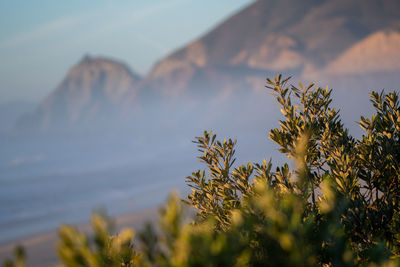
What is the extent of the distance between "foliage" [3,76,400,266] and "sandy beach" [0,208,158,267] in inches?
905

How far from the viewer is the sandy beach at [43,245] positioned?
30.1 meters

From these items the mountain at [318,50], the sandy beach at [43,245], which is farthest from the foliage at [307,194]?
the mountain at [318,50]

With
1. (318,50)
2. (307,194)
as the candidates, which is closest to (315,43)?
(318,50)

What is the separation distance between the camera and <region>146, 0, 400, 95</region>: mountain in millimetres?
133750

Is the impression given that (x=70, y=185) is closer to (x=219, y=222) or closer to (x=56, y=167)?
(x=56, y=167)

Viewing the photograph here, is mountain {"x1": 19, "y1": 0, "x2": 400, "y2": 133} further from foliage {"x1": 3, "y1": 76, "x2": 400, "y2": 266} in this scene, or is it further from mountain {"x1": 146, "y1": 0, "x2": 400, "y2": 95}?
foliage {"x1": 3, "y1": 76, "x2": 400, "y2": 266}

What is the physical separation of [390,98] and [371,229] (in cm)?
162

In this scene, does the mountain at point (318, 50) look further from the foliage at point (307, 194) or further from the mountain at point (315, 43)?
the foliage at point (307, 194)

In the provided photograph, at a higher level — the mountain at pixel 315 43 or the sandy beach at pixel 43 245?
the mountain at pixel 315 43

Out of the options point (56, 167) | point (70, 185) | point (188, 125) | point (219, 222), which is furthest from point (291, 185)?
point (188, 125)

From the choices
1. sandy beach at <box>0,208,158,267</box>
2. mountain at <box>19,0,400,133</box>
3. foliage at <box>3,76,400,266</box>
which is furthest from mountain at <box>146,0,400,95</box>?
foliage at <box>3,76,400,266</box>

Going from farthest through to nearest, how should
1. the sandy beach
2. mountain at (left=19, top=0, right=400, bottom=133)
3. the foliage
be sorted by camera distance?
mountain at (left=19, top=0, right=400, bottom=133) → the sandy beach → the foliage

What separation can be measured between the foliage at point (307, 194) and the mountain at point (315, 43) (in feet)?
454

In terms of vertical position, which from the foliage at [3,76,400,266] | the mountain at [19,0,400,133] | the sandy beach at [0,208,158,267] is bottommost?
the foliage at [3,76,400,266]
